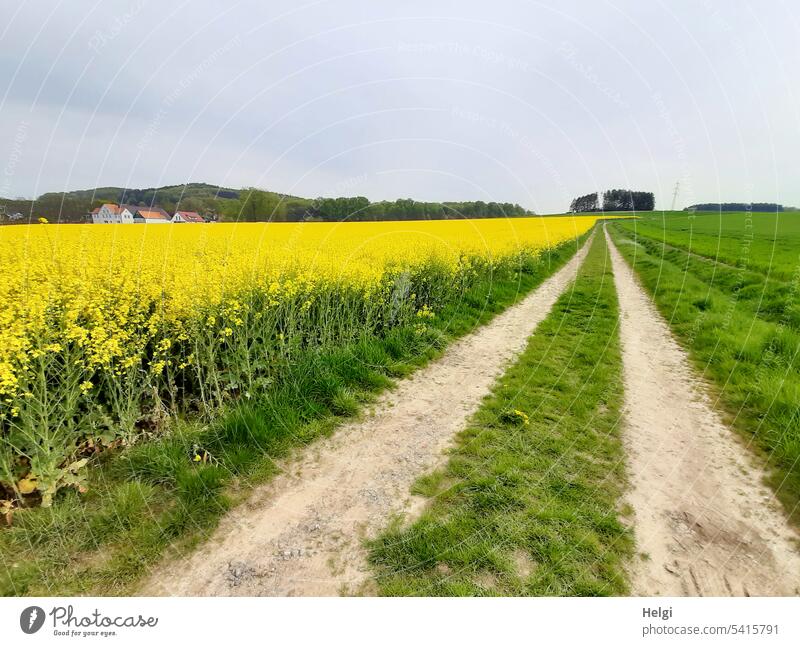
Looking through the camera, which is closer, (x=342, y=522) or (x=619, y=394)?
(x=342, y=522)

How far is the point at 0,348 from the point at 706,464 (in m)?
8.22

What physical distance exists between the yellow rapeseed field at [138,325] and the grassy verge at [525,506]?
11.3 ft

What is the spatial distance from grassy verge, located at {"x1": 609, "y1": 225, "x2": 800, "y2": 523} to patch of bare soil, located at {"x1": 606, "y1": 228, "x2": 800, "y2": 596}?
0.97ft

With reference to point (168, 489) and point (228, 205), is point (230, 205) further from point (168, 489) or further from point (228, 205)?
point (168, 489)

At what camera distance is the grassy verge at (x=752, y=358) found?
16.3 ft

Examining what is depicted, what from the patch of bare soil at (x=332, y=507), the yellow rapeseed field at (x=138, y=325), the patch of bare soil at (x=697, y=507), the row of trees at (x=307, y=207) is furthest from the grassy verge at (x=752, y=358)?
the row of trees at (x=307, y=207)

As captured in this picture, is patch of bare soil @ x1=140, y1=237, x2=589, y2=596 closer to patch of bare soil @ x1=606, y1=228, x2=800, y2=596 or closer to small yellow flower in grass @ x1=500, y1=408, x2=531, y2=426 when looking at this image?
small yellow flower in grass @ x1=500, y1=408, x2=531, y2=426

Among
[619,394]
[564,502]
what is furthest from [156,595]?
[619,394]

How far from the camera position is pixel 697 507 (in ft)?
13.7

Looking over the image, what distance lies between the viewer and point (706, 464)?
491 centimetres

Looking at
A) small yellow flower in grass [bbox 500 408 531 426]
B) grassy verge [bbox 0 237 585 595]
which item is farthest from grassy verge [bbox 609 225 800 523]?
grassy verge [bbox 0 237 585 595]

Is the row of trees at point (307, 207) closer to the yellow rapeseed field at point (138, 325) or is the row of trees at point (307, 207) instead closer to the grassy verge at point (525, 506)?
the yellow rapeseed field at point (138, 325)

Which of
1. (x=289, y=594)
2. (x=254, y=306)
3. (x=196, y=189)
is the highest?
(x=196, y=189)

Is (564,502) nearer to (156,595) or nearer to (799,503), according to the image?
(799,503)
